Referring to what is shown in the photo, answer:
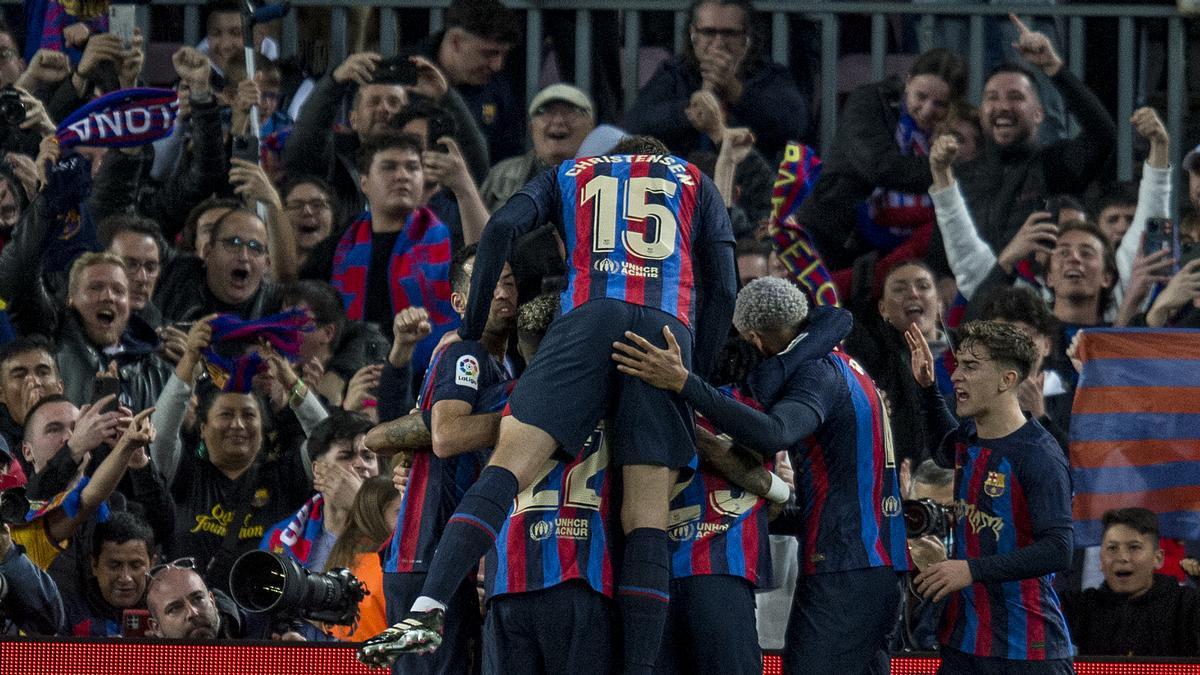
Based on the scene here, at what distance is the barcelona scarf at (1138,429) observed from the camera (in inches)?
367

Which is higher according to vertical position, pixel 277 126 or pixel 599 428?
pixel 277 126

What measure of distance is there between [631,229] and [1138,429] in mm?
2988

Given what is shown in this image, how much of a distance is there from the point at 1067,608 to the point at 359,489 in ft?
9.91

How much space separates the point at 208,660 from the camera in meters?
7.96

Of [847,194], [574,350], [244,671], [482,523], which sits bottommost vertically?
[244,671]

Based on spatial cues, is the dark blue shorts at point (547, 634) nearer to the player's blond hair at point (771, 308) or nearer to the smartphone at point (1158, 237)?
the player's blond hair at point (771, 308)

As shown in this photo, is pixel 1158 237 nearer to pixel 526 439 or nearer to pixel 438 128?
pixel 438 128

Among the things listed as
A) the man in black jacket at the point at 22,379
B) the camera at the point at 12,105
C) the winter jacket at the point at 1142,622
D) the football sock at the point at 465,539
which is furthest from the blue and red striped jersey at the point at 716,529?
the camera at the point at 12,105

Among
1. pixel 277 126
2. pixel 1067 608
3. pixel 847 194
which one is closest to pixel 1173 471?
pixel 1067 608

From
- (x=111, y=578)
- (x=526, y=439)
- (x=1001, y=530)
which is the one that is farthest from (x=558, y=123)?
(x=1001, y=530)

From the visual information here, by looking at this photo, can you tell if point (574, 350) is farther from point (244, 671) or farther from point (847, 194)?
point (847, 194)

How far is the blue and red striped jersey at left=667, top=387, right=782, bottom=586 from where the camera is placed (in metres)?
7.33

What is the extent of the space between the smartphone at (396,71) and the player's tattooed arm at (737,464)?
5.03 m

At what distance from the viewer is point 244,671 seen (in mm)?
7973
